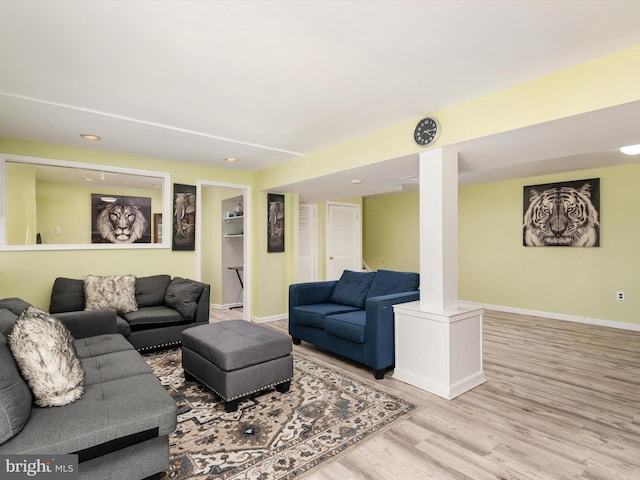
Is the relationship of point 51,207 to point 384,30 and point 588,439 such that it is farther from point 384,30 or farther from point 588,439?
point 588,439

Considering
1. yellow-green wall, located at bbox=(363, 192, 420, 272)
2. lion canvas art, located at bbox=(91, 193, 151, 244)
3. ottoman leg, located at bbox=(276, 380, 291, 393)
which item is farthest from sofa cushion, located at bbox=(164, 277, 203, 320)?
yellow-green wall, located at bbox=(363, 192, 420, 272)

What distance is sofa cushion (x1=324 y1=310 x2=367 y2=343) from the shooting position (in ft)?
10.5

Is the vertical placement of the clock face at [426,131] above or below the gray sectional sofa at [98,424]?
above

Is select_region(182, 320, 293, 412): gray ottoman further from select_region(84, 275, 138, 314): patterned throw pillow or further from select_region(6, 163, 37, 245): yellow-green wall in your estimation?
select_region(6, 163, 37, 245): yellow-green wall

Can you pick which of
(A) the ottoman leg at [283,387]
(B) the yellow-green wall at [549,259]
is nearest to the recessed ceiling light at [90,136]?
(A) the ottoman leg at [283,387]

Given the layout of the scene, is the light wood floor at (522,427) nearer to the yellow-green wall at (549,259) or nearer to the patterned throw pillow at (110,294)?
the yellow-green wall at (549,259)

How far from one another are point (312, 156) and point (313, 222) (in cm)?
245

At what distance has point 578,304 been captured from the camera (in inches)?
204

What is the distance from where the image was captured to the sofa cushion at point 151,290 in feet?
13.6

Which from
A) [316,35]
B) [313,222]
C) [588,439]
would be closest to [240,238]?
[313,222]

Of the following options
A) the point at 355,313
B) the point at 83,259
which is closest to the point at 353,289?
the point at 355,313

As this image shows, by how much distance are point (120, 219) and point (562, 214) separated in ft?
21.2

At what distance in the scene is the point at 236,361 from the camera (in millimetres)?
2482

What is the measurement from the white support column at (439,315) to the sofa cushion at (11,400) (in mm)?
2592
